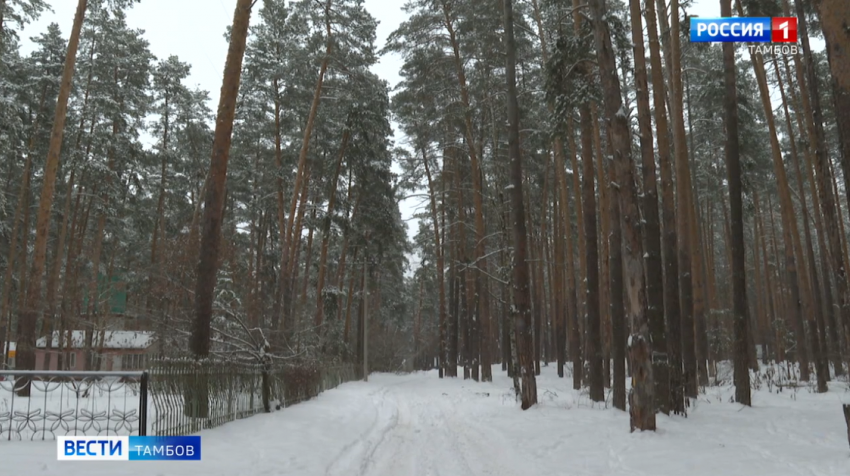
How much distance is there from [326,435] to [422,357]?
7205 cm

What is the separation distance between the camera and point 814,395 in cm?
1641

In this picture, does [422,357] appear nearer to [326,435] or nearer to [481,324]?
[481,324]

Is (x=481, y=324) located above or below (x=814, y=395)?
above

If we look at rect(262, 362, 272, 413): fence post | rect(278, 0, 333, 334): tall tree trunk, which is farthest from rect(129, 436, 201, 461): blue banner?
rect(278, 0, 333, 334): tall tree trunk

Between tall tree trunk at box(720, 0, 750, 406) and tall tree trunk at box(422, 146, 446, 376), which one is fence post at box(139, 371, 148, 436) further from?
tall tree trunk at box(422, 146, 446, 376)

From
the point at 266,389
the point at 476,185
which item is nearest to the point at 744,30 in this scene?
the point at 476,185

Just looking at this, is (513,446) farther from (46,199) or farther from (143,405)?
(46,199)

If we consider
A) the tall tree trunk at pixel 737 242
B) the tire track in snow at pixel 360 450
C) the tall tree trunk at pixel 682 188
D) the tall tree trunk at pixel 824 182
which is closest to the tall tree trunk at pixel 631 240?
the tall tree trunk at pixel 824 182

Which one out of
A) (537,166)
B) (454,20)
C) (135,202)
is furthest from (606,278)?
(135,202)

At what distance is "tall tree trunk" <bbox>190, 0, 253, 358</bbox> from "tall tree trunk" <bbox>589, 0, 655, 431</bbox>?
6.58 m

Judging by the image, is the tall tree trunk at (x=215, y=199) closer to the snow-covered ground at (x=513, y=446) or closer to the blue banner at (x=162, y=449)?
the snow-covered ground at (x=513, y=446)

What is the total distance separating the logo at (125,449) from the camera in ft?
21.4

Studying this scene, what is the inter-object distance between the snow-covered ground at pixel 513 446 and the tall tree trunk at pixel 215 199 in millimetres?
1898

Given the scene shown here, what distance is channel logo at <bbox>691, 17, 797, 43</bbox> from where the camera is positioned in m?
13.2
